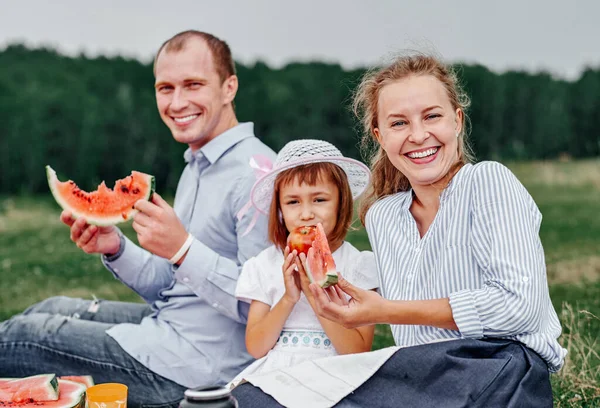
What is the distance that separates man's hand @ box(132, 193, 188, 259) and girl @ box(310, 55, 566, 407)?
1.04 meters

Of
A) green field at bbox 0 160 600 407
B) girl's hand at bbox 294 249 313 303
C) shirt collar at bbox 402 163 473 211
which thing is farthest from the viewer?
green field at bbox 0 160 600 407

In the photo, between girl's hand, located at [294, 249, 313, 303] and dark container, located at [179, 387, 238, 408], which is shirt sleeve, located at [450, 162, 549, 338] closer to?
girl's hand, located at [294, 249, 313, 303]

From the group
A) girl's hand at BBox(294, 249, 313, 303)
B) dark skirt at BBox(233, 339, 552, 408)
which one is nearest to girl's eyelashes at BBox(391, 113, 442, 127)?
girl's hand at BBox(294, 249, 313, 303)

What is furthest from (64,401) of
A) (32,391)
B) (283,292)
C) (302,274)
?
(302,274)

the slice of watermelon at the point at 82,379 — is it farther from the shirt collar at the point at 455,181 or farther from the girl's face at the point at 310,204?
the shirt collar at the point at 455,181

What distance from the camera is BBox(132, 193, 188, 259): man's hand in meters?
4.00

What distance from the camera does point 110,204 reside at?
14.5 feet

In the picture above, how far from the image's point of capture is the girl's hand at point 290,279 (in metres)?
3.57

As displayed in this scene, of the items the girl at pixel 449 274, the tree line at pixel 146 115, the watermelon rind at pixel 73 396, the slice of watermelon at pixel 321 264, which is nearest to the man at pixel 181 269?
the watermelon rind at pixel 73 396

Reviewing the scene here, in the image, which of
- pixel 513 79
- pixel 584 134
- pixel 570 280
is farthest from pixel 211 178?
pixel 584 134

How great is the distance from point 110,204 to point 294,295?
135cm

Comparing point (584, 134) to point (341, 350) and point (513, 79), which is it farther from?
point (341, 350)

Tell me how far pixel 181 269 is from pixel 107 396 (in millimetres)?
804

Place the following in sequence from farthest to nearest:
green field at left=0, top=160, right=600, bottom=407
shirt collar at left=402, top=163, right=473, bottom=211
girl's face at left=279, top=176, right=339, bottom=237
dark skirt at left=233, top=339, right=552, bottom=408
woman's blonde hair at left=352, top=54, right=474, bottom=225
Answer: green field at left=0, top=160, right=600, bottom=407 → girl's face at left=279, top=176, right=339, bottom=237 → woman's blonde hair at left=352, top=54, right=474, bottom=225 → shirt collar at left=402, top=163, right=473, bottom=211 → dark skirt at left=233, top=339, right=552, bottom=408
